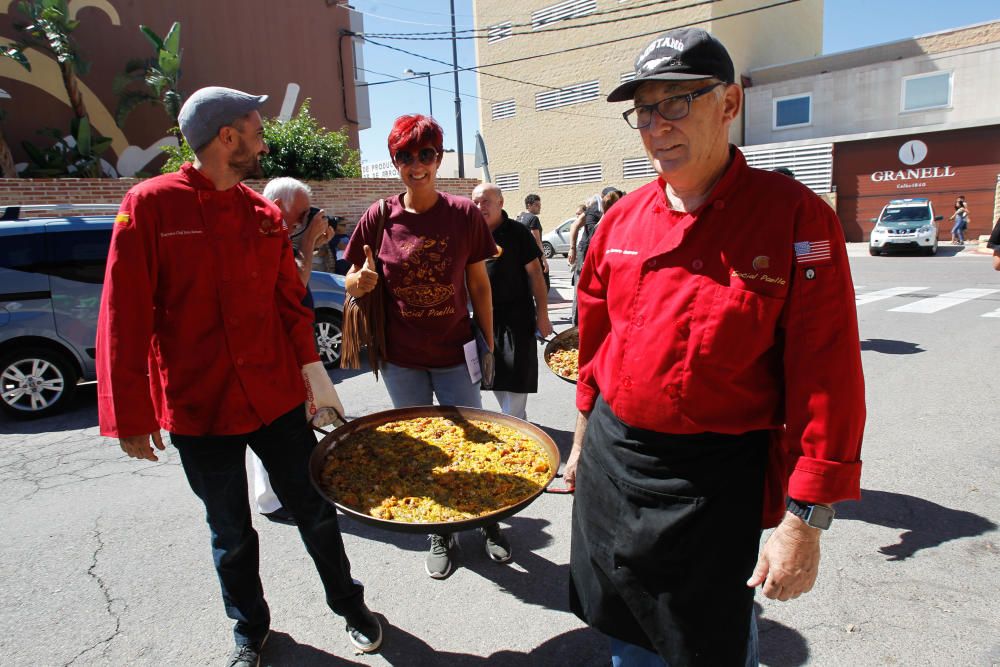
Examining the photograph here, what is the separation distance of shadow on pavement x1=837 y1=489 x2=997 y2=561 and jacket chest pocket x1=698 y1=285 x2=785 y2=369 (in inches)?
100.0

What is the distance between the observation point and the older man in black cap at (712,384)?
1549 mm

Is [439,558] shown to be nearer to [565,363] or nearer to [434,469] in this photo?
[434,469]

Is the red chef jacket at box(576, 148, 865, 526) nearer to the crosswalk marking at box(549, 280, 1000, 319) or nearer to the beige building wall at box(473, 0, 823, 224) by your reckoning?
the crosswalk marking at box(549, 280, 1000, 319)

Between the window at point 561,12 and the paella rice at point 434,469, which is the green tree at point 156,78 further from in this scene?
the window at point 561,12

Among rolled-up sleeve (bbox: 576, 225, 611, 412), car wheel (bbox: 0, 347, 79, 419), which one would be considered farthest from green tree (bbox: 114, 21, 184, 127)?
rolled-up sleeve (bbox: 576, 225, 611, 412)

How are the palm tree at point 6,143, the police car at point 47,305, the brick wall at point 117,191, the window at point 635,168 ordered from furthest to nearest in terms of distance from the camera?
the window at point 635,168 → the palm tree at point 6,143 → the brick wall at point 117,191 → the police car at point 47,305

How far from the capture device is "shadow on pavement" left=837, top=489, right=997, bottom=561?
11.6ft

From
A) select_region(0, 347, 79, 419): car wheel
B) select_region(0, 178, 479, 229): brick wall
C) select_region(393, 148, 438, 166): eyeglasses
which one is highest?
select_region(0, 178, 479, 229): brick wall

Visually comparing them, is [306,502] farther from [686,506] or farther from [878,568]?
[878,568]

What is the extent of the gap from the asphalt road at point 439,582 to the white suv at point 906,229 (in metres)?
18.2

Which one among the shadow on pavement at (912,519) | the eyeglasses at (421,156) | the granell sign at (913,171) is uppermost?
the granell sign at (913,171)

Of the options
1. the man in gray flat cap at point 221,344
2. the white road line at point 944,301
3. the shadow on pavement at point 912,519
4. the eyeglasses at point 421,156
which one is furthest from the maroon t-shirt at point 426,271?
the white road line at point 944,301

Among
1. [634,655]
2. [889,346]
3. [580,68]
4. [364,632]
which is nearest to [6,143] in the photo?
[364,632]

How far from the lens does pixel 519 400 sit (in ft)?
14.8
